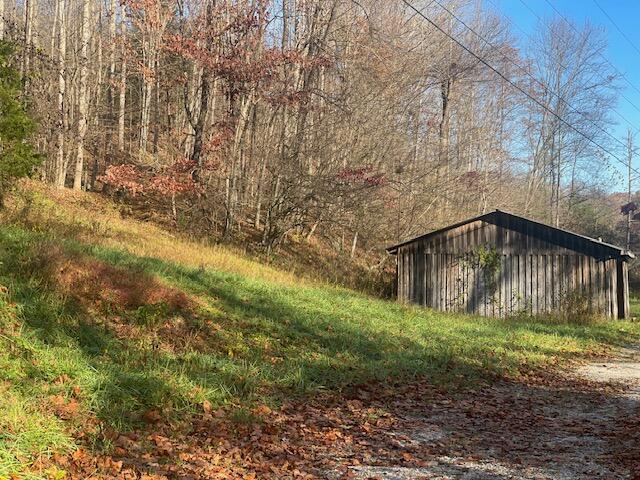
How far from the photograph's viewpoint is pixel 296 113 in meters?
24.4

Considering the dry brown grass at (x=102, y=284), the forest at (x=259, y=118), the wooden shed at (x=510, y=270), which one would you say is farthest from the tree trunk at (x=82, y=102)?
the dry brown grass at (x=102, y=284)

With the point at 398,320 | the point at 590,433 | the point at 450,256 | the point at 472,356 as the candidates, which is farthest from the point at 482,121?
the point at 590,433

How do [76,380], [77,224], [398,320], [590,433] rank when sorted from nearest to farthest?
1. [76,380]
2. [590,433]
3. [398,320]
4. [77,224]

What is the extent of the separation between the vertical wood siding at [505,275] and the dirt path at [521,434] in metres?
10.8

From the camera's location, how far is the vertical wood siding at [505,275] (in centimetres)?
2012

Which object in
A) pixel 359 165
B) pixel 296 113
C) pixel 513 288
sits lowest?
pixel 513 288

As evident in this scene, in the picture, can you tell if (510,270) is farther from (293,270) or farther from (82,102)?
(82,102)

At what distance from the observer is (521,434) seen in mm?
6613

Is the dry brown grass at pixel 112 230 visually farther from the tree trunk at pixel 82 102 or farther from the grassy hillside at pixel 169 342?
the tree trunk at pixel 82 102

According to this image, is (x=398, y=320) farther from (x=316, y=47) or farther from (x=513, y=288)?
(x=316, y=47)

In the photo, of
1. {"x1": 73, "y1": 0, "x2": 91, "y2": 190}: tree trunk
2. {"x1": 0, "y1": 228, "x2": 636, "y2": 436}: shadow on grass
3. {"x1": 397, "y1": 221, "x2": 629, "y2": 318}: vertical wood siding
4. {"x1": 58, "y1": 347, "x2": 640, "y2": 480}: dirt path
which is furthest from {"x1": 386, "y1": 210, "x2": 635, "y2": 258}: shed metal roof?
{"x1": 73, "y1": 0, "x2": 91, "y2": 190}: tree trunk

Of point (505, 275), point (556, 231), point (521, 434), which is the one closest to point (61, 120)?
point (505, 275)

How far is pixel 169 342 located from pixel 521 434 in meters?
5.20

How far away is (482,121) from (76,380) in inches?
1533
